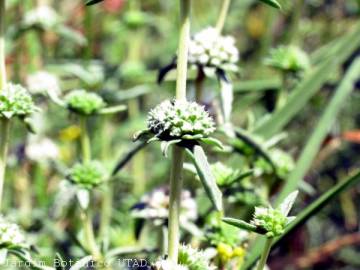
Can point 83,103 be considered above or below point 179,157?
above

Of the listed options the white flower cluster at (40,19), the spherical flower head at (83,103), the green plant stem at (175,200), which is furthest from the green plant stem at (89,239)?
the white flower cluster at (40,19)

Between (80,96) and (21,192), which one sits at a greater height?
(21,192)

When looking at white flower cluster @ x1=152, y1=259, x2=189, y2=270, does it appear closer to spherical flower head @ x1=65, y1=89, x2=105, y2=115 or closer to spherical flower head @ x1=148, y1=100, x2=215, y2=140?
spherical flower head @ x1=148, y1=100, x2=215, y2=140

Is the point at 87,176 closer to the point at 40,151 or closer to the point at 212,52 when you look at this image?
the point at 212,52

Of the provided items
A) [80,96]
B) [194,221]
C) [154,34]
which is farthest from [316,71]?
[154,34]

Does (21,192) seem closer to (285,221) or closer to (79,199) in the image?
(79,199)

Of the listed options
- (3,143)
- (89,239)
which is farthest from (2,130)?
(89,239)
